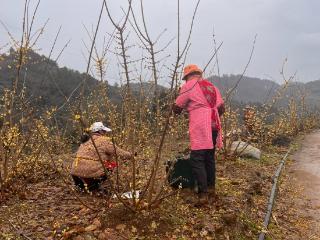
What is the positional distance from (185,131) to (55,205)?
8.91m

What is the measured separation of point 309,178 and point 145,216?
6246 mm

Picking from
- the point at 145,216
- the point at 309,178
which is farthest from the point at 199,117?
the point at 309,178

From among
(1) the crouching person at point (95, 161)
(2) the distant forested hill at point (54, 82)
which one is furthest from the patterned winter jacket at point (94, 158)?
(2) the distant forested hill at point (54, 82)

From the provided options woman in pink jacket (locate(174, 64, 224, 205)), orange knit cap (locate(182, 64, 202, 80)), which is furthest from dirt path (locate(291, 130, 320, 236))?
orange knit cap (locate(182, 64, 202, 80))

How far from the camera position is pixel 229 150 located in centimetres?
1125

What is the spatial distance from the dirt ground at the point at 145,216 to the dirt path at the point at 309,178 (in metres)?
0.05

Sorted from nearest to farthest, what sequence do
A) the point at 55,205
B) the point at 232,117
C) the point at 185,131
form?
the point at 55,205 → the point at 232,117 → the point at 185,131

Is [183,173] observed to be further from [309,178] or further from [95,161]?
[309,178]

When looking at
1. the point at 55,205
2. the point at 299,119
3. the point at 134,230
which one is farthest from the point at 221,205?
the point at 299,119

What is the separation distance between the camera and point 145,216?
5.36 meters

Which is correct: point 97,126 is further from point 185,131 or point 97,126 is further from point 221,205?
point 185,131

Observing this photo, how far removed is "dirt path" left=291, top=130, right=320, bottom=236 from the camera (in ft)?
24.8

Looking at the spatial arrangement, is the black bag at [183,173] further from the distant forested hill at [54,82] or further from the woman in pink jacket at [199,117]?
the distant forested hill at [54,82]

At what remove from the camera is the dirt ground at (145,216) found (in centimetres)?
510
